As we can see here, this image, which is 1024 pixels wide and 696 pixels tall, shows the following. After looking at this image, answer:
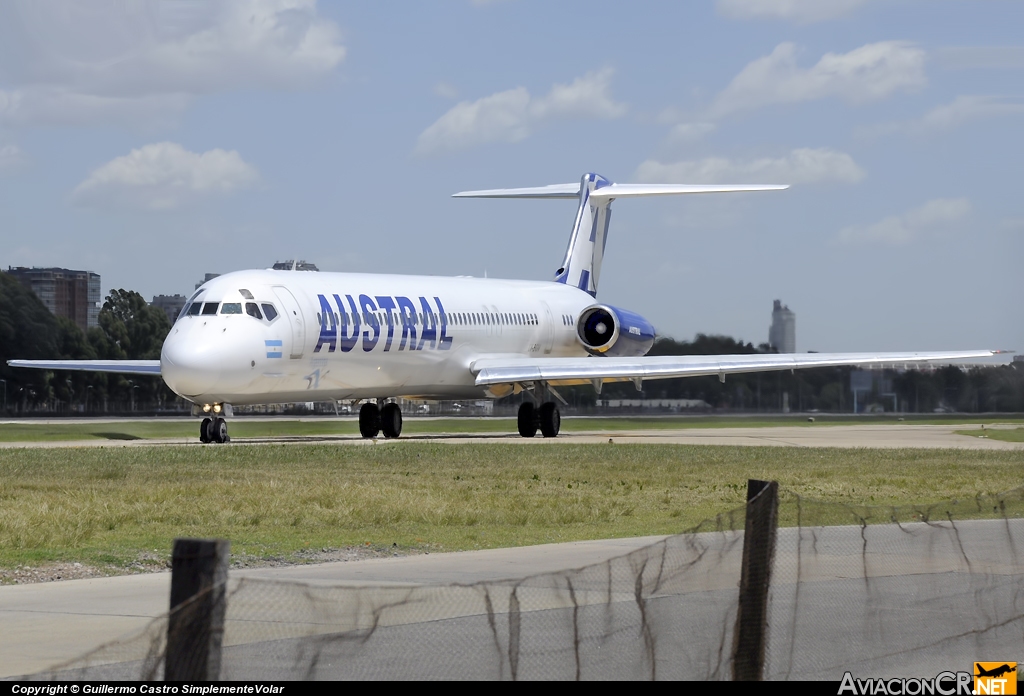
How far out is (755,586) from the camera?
7.09 meters

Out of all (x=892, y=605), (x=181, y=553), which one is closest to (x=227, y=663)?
(x=181, y=553)

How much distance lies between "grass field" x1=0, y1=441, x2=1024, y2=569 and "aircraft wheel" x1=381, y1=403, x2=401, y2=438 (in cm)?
720

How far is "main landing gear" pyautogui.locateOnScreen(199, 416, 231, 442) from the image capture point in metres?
33.1

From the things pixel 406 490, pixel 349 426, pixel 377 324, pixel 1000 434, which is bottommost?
pixel 406 490

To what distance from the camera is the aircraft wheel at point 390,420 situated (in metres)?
39.1

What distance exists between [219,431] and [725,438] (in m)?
13.7

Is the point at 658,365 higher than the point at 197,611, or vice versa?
the point at 658,365

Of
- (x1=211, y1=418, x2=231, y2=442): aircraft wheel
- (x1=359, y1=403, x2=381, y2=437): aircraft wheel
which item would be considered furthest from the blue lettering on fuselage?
(x1=211, y1=418, x2=231, y2=442): aircraft wheel

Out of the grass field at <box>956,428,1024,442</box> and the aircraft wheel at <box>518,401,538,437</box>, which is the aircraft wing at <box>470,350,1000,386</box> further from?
the grass field at <box>956,428,1024,442</box>

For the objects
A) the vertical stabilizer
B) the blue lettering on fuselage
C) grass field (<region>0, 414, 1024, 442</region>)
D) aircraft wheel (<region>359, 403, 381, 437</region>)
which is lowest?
grass field (<region>0, 414, 1024, 442</region>)

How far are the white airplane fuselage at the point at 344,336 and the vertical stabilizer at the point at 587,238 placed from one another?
222 inches

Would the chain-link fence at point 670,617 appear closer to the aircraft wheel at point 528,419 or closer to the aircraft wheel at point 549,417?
the aircraft wheel at point 549,417

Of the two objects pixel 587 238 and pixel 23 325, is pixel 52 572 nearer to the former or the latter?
pixel 587 238

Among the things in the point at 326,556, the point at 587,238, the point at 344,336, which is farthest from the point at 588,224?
the point at 326,556
